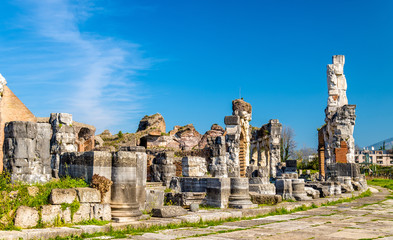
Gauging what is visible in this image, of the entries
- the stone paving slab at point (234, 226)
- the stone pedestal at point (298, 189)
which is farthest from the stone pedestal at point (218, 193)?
the stone pedestal at point (298, 189)

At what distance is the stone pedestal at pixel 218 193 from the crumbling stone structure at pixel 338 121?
1654cm

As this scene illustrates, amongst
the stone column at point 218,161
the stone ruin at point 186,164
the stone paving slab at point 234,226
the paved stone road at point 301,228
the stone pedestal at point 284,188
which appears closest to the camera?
the stone paving slab at point 234,226

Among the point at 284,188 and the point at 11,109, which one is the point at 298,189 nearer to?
the point at 284,188

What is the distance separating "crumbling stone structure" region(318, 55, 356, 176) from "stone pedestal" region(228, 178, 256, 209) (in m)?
16.2

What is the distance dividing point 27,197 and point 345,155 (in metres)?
22.1

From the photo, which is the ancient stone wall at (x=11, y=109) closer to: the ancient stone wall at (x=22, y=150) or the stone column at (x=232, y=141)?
the stone column at (x=232, y=141)

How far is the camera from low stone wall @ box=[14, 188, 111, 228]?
6.08 meters

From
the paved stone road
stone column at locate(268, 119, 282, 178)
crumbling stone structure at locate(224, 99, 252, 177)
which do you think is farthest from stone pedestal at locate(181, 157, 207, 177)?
stone column at locate(268, 119, 282, 178)

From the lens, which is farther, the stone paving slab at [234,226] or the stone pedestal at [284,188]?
the stone pedestal at [284,188]

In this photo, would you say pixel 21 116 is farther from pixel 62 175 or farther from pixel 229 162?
pixel 62 175

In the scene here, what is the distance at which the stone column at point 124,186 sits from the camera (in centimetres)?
739

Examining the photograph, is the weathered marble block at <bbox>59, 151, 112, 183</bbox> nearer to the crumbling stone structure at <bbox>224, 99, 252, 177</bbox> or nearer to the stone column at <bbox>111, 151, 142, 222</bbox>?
the stone column at <bbox>111, 151, 142, 222</bbox>

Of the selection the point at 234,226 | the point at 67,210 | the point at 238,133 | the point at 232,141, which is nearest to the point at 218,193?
the point at 234,226

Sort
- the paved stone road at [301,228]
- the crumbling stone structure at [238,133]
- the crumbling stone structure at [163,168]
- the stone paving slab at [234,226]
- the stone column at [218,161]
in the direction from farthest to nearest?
the crumbling stone structure at [238,133]
the stone column at [218,161]
the crumbling stone structure at [163,168]
the paved stone road at [301,228]
the stone paving slab at [234,226]
